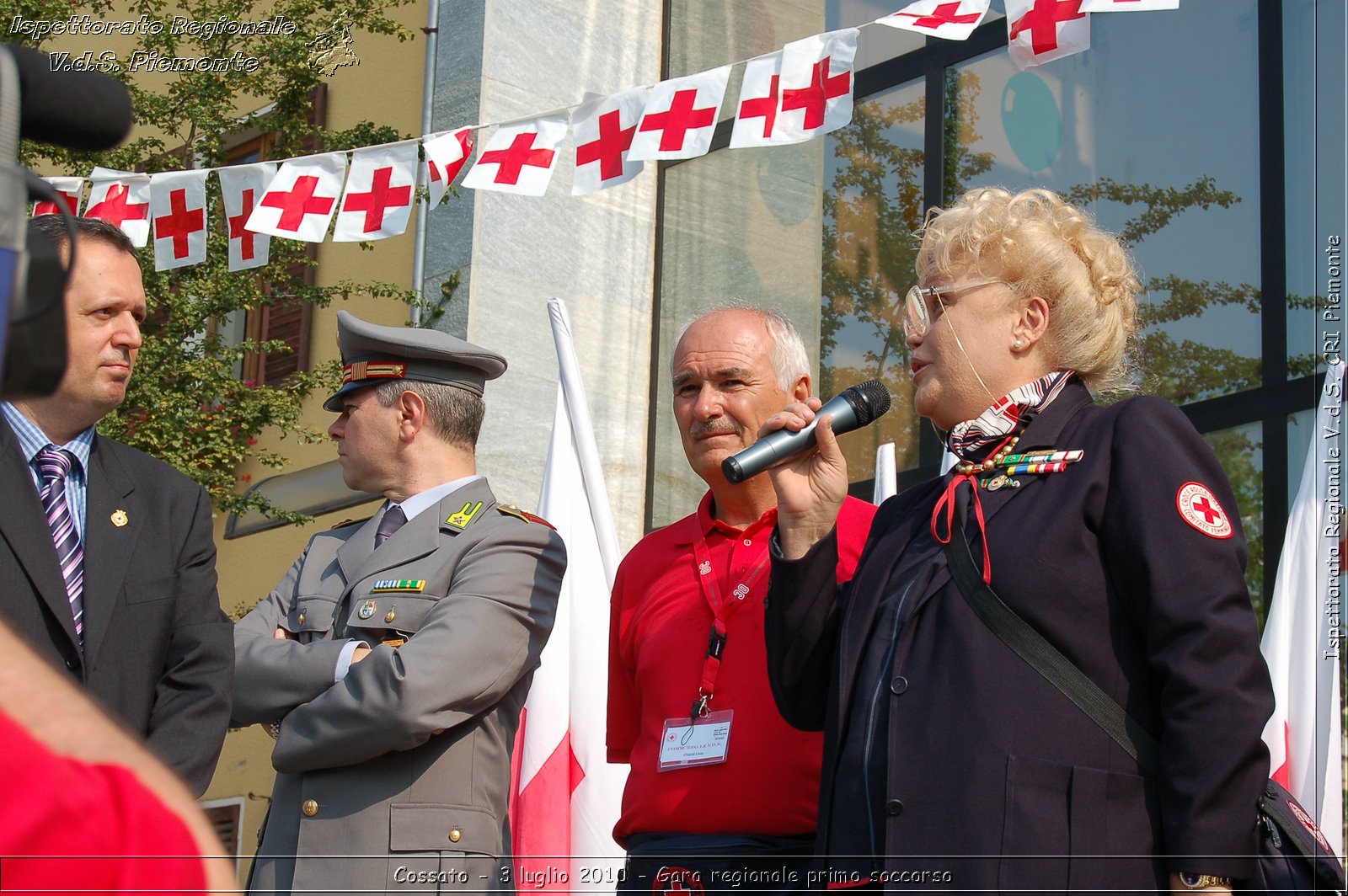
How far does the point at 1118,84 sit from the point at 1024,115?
552mm

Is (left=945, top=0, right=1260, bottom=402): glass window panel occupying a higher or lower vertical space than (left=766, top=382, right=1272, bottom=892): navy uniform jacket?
higher

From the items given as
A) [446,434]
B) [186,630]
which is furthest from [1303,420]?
[186,630]

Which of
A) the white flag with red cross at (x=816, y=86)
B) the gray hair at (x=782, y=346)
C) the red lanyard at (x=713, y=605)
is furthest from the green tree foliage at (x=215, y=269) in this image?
the red lanyard at (x=713, y=605)

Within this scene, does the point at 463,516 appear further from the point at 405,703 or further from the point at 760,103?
the point at 760,103

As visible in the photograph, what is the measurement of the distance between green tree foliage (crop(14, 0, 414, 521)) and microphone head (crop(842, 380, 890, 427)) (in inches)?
201

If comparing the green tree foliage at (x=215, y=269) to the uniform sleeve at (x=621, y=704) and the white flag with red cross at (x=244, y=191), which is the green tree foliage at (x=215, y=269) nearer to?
the white flag with red cross at (x=244, y=191)

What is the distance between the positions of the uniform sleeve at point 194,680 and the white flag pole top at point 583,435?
99.3 inches

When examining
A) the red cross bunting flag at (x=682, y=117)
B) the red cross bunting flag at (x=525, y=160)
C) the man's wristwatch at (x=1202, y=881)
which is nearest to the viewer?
the man's wristwatch at (x=1202, y=881)

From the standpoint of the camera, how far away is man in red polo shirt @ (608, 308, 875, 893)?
11.3 ft

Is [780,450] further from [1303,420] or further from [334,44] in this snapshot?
[334,44]

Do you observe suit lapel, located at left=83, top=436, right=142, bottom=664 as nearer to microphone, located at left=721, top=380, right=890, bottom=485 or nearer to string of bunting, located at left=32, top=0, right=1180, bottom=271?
microphone, located at left=721, top=380, right=890, bottom=485

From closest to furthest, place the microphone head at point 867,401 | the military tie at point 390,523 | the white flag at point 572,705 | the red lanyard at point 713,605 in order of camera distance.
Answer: the microphone head at point 867,401 → the red lanyard at point 713,605 → the military tie at point 390,523 → the white flag at point 572,705

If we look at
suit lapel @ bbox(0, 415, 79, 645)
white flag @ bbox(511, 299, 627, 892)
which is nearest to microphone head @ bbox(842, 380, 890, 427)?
suit lapel @ bbox(0, 415, 79, 645)

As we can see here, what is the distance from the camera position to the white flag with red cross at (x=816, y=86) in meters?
5.91
